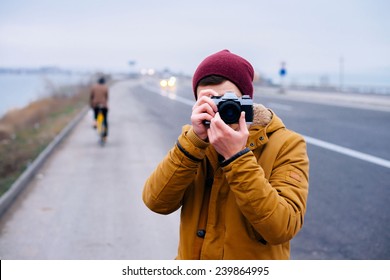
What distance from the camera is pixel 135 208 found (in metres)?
6.12

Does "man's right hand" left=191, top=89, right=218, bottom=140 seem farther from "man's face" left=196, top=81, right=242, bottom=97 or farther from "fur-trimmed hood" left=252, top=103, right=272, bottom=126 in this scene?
"fur-trimmed hood" left=252, top=103, right=272, bottom=126

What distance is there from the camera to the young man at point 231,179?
5.31 ft

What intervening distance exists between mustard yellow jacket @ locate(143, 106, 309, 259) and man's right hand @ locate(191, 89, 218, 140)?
0.09ft

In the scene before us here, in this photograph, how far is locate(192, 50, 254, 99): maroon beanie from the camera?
1805 mm

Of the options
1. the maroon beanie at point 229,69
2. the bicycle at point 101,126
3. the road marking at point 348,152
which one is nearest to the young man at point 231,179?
the maroon beanie at point 229,69

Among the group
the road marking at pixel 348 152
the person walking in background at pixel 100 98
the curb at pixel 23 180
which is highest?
the person walking in background at pixel 100 98

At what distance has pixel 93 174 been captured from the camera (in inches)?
323

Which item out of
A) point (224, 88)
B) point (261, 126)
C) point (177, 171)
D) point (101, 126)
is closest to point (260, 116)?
point (261, 126)

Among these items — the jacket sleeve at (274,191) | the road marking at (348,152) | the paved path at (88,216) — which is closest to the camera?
the jacket sleeve at (274,191)

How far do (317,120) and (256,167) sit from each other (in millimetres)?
14724

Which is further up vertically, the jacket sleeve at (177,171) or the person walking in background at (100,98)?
the jacket sleeve at (177,171)

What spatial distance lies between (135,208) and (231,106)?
4667mm

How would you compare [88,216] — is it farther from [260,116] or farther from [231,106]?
[231,106]

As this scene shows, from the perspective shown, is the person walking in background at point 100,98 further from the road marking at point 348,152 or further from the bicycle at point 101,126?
the road marking at point 348,152
